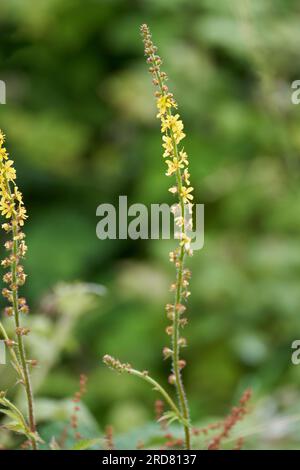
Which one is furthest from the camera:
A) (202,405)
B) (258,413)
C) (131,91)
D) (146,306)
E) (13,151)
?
(13,151)

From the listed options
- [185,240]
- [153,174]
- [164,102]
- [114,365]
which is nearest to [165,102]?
[164,102]

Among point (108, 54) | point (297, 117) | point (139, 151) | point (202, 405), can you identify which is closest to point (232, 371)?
point (202, 405)

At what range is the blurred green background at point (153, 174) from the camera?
136 inches

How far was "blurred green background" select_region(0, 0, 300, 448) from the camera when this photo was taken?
3447 mm

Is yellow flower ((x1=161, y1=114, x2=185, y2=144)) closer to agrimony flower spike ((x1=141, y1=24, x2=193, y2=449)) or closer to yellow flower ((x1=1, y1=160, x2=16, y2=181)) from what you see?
agrimony flower spike ((x1=141, y1=24, x2=193, y2=449))

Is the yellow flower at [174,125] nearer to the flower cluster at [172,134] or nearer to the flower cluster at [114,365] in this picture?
the flower cluster at [172,134]

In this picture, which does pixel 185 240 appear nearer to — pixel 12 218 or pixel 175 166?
pixel 175 166

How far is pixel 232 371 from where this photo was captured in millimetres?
3580

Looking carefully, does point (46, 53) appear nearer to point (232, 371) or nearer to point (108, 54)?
point (108, 54)

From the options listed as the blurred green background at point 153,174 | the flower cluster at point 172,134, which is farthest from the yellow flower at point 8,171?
the blurred green background at point 153,174

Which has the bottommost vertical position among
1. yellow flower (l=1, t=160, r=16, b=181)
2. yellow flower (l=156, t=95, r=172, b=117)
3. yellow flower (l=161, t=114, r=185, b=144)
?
yellow flower (l=1, t=160, r=16, b=181)

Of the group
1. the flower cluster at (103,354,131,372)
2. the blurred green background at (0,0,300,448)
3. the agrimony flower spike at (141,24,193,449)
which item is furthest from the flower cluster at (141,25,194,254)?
the blurred green background at (0,0,300,448)

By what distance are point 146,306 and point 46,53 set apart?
2069 millimetres

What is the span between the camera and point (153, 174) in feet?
14.5
